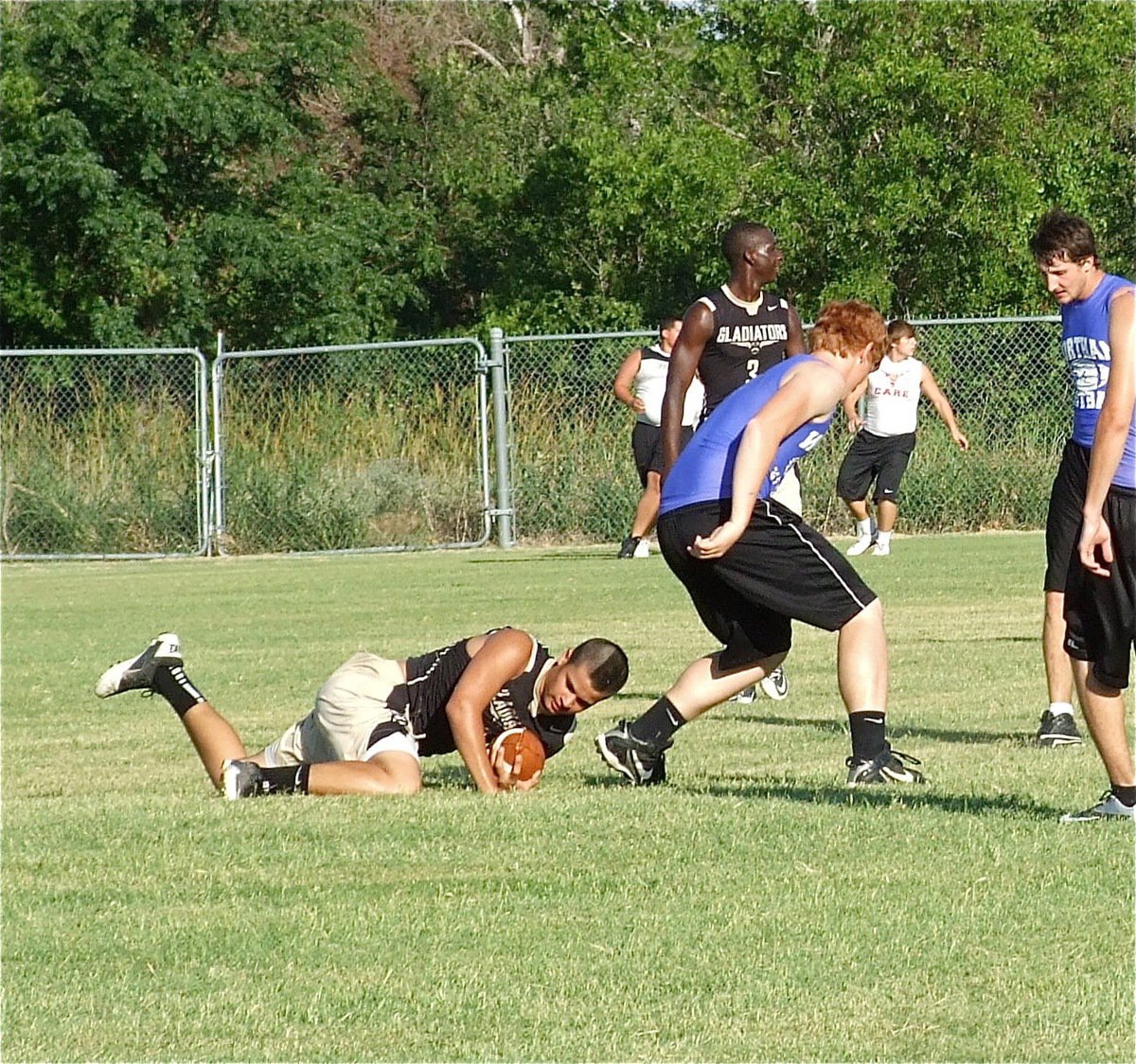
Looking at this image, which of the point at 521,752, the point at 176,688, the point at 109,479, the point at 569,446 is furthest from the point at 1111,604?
the point at 109,479

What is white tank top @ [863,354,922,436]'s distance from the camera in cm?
1970

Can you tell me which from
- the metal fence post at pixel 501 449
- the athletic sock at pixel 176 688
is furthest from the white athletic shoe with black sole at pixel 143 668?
the metal fence post at pixel 501 449

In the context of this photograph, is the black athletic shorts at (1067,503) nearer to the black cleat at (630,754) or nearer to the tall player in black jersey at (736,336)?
the black cleat at (630,754)

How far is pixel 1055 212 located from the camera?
22.2 feet

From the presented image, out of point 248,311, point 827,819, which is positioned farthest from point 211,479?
point 827,819

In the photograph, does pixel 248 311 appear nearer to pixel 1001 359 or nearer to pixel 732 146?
pixel 732 146

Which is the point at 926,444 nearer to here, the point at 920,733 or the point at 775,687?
the point at 775,687

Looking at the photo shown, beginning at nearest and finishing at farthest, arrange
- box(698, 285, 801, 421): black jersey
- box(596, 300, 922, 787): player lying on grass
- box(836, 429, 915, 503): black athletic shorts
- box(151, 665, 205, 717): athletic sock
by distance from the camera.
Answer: box(596, 300, 922, 787): player lying on grass → box(151, 665, 205, 717): athletic sock → box(698, 285, 801, 421): black jersey → box(836, 429, 915, 503): black athletic shorts

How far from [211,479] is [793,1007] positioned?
68.1ft

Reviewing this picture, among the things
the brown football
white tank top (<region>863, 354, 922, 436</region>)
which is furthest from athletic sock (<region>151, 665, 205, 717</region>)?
white tank top (<region>863, 354, 922, 436</region>)

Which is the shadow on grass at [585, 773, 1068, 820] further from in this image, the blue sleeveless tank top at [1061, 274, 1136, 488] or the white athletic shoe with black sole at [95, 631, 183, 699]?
the white athletic shoe with black sole at [95, 631, 183, 699]

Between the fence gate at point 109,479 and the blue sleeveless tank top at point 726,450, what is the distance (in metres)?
17.7

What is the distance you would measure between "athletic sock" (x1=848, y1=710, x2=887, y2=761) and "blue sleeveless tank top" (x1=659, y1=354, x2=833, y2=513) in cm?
86

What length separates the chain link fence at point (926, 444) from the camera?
2441 centimetres
